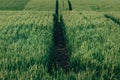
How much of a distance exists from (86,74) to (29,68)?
136cm

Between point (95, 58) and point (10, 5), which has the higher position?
point (95, 58)

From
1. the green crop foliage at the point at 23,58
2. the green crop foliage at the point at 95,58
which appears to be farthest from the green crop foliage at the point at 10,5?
the green crop foliage at the point at 95,58

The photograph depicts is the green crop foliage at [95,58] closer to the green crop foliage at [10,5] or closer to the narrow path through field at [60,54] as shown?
the narrow path through field at [60,54]

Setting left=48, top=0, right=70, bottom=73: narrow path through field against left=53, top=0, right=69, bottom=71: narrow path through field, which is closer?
left=48, top=0, right=70, bottom=73: narrow path through field

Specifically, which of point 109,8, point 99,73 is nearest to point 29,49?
point 99,73

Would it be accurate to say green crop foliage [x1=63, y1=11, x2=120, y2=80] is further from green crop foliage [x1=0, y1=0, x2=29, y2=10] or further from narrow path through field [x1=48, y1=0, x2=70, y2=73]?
green crop foliage [x1=0, y1=0, x2=29, y2=10]

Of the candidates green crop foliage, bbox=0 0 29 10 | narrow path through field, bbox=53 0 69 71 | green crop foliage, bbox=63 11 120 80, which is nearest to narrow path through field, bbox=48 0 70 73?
narrow path through field, bbox=53 0 69 71

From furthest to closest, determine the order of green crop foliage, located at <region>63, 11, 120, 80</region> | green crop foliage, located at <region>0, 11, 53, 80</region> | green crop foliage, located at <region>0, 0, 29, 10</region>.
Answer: green crop foliage, located at <region>0, 0, 29, 10</region> → green crop foliage, located at <region>63, 11, 120, 80</region> → green crop foliage, located at <region>0, 11, 53, 80</region>

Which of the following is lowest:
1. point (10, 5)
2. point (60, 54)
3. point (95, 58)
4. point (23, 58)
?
point (10, 5)

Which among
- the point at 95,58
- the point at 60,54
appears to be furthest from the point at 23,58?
the point at 60,54

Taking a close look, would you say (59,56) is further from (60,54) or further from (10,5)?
(10,5)

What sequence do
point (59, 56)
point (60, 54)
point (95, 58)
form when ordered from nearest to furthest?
point (95, 58) < point (59, 56) < point (60, 54)

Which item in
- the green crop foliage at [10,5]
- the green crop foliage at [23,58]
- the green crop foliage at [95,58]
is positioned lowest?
the green crop foliage at [10,5]

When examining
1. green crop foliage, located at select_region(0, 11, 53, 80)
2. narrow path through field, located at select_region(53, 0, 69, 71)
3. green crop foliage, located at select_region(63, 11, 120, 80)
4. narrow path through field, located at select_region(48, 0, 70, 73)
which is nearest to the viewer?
green crop foliage, located at select_region(0, 11, 53, 80)
